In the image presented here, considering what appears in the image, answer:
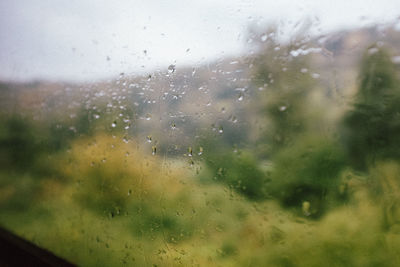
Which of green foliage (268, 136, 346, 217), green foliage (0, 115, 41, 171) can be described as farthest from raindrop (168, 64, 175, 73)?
green foliage (0, 115, 41, 171)

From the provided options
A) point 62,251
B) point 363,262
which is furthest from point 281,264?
point 62,251

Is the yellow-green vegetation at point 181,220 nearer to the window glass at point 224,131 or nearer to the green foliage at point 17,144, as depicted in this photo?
the window glass at point 224,131

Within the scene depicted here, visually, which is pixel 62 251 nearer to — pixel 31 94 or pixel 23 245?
pixel 23 245

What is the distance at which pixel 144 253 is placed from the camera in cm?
72

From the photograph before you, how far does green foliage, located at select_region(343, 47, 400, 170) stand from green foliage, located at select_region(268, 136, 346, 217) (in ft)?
0.10

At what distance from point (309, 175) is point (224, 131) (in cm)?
18

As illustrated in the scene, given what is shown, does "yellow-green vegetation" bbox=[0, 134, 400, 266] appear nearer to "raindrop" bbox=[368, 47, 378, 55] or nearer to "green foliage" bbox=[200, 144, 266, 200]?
"green foliage" bbox=[200, 144, 266, 200]

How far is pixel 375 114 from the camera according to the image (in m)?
0.45

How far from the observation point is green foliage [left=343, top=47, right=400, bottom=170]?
44cm

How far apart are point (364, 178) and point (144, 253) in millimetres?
509

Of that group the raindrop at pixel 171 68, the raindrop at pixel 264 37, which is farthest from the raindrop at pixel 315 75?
the raindrop at pixel 171 68

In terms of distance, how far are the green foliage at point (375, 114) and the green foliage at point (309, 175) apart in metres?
0.03

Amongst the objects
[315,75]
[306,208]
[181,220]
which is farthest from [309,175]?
[181,220]

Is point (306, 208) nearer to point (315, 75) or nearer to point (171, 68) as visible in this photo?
point (315, 75)
